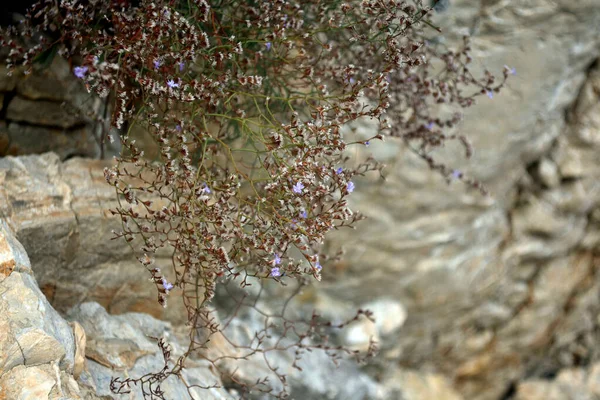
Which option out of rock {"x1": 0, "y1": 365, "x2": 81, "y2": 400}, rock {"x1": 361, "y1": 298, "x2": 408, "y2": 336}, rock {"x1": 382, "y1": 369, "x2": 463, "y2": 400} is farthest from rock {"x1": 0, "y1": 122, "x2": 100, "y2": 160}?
rock {"x1": 382, "y1": 369, "x2": 463, "y2": 400}

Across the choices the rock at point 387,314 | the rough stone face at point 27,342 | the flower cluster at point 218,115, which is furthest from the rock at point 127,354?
the rock at point 387,314

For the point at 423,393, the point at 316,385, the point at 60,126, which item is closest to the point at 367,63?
the point at 60,126

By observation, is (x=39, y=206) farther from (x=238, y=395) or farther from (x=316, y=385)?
(x=316, y=385)

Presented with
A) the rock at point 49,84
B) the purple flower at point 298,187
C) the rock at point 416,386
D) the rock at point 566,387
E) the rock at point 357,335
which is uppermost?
the rock at point 566,387

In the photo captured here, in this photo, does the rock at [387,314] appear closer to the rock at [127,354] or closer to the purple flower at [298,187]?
the rock at [127,354]

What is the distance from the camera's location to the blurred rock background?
2094 millimetres

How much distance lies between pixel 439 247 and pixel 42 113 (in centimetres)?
267

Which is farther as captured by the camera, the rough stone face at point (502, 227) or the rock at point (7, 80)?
the rough stone face at point (502, 227)

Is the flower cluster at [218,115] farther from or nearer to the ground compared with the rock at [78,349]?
farther from the ground

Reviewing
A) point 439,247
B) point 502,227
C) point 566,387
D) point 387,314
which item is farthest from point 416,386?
point 566,387

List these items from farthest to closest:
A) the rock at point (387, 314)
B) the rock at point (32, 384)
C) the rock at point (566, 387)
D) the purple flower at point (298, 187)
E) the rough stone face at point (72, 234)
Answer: the rock at point (566, 387) → the rock at point (387, 314) → the rough stone face at point (72, 234) → the purple flower at point (298, 187) → the rock at point (32, 384)

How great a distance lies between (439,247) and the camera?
13.6 ft

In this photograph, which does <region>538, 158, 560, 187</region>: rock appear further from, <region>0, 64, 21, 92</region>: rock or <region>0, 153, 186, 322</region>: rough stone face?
<region>0, 64, 21, 92</region>: rock

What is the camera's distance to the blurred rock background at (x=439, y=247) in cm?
209
